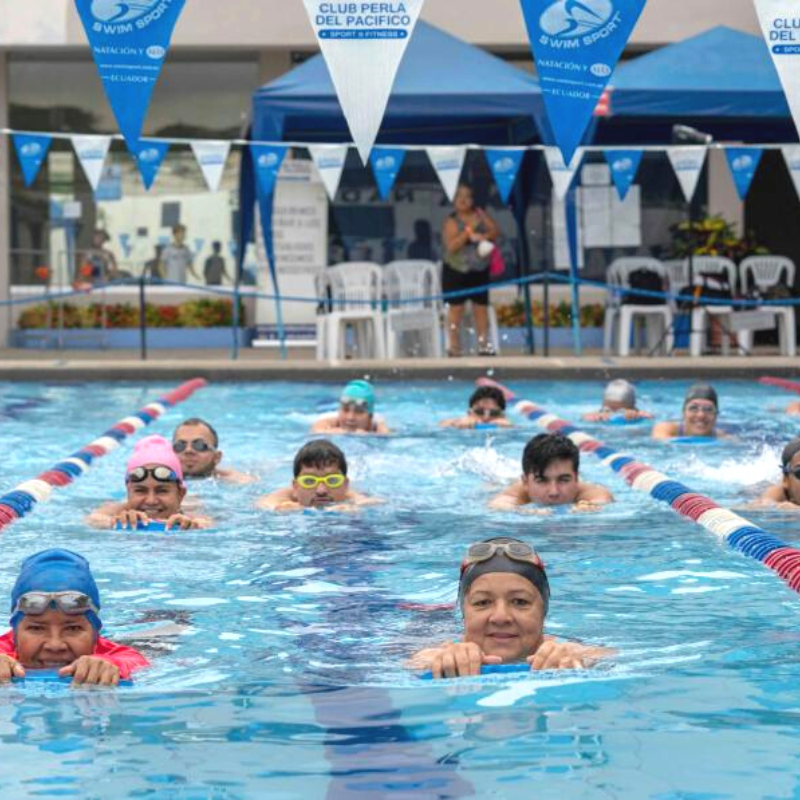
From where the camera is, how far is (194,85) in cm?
2319

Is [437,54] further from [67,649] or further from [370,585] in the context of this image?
[67,649]

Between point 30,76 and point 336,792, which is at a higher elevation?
point 30,76

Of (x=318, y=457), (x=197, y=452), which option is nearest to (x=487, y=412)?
(x=197, y=452)

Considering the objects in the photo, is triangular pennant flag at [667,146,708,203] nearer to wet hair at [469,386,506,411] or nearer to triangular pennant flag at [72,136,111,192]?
wet hair at [469,386,506,411]

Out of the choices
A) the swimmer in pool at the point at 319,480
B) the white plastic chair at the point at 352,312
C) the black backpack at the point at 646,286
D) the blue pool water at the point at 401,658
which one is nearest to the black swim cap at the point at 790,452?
the blue pool water at the point at 401,658

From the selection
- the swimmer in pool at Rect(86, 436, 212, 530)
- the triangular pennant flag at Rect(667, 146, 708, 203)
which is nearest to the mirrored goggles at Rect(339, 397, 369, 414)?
the swimmer in pool at Rect(86, 436, 212, 530)

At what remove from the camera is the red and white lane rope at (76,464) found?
9.89 metres

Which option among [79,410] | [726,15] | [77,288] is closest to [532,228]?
[726,15]

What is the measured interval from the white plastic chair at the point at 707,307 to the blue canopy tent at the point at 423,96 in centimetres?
201

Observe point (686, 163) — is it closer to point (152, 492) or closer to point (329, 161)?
point (329, 161)

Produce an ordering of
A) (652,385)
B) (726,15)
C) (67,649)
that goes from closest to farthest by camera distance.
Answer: (67,649) → (652,385) → (726,15)

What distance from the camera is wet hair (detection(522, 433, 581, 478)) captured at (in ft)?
33.3

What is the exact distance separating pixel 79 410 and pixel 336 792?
11.5m

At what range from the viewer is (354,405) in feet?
44.1
